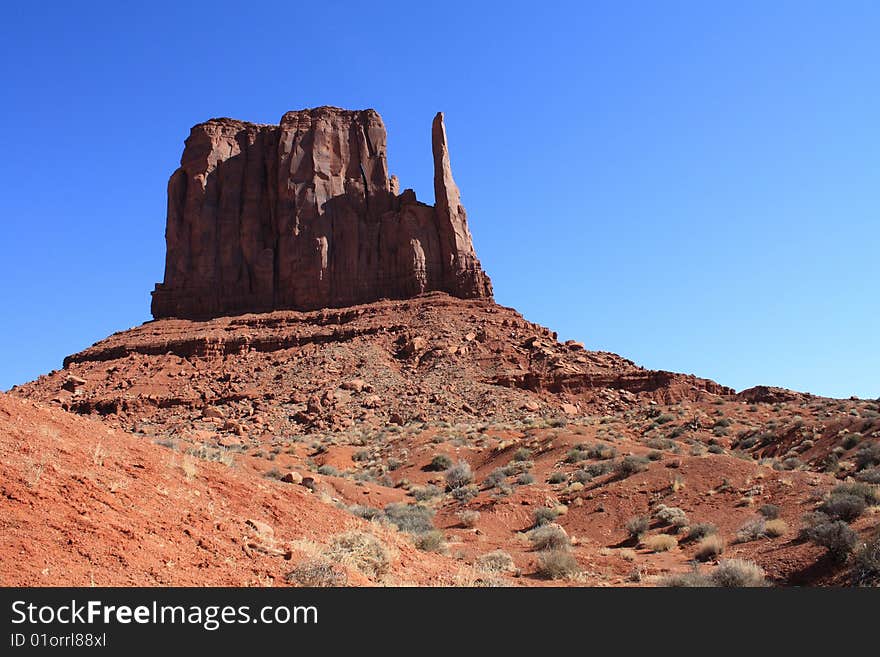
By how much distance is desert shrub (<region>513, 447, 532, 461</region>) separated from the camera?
1183 inches

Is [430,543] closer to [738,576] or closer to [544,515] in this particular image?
[738,576]

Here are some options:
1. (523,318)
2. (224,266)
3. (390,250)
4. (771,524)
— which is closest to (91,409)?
(224,266)

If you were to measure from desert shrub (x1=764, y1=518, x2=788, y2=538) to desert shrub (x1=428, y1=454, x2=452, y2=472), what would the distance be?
1731cm

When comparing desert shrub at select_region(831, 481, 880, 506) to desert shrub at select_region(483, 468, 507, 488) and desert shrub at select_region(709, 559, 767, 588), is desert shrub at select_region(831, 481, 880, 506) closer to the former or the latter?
desert shrub at select_region(709, 559, 767, 588)

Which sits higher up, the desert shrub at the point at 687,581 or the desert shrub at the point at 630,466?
the desert shrub at the point at 630,466

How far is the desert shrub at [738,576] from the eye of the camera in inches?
441

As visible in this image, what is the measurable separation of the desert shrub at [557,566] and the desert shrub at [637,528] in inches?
211

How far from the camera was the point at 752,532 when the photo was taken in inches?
602

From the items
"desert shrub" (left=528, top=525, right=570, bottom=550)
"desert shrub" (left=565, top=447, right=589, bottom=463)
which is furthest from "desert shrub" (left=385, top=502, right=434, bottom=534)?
"desert shrub" (left=565, top=447, right=589, bottom=463)

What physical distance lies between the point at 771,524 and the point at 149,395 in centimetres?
4759

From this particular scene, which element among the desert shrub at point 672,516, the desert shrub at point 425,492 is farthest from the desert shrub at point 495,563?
the desert shrub at point 425,492

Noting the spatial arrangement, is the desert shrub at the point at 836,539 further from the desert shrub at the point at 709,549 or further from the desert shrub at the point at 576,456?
the desert shrub at the point at 576,456

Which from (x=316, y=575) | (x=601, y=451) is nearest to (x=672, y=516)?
(x=601, y=451)

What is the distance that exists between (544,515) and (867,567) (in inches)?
421
